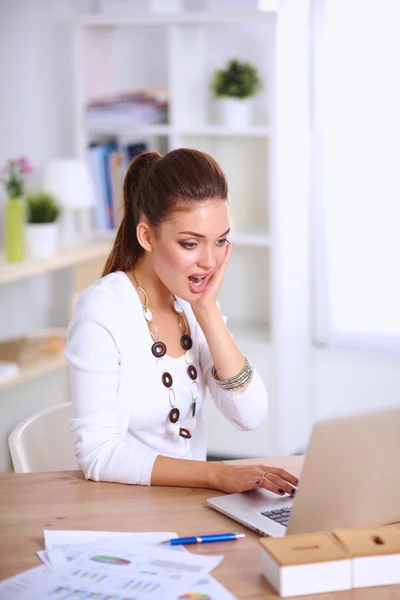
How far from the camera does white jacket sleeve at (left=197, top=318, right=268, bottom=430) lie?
6.67 ft

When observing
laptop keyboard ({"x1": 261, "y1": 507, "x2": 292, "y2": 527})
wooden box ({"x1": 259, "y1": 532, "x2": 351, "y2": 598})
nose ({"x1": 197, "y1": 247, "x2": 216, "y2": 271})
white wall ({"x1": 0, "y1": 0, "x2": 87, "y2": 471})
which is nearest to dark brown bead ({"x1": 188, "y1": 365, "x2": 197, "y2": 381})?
nose ({"x1": 197, "y1": 247, "x2": 216, "y2": 271})

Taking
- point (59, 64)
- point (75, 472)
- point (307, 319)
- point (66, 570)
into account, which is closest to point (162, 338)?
point (75, 472)

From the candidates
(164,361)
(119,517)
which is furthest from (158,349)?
(119,517)

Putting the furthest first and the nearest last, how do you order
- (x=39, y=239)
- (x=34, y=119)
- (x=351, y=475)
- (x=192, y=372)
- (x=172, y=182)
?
1. (x=34, y=119)
2. (x=39, y=239)
3. (x=192, y=372)
4. (x=172, y=182)
5. (x=351, y=475)

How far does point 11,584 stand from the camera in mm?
1323

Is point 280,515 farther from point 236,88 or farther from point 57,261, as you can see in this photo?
point 236,88

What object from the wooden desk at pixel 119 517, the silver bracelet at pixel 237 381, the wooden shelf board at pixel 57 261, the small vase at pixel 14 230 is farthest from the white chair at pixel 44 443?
the small vase at pixel 14 230

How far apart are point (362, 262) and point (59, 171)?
138cm

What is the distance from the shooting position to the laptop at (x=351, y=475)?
1.38 metres

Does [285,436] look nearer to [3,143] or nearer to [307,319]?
[307,319]

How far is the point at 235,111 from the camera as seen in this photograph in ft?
13.0

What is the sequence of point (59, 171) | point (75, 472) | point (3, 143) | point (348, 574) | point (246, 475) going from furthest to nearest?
point (3, 143) → point (59, 171) → point (75, 472) → point (246, 475) → point (348, 574)

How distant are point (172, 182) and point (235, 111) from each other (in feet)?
6.77

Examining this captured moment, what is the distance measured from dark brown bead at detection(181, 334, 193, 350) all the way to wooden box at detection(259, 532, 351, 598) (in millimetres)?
813
